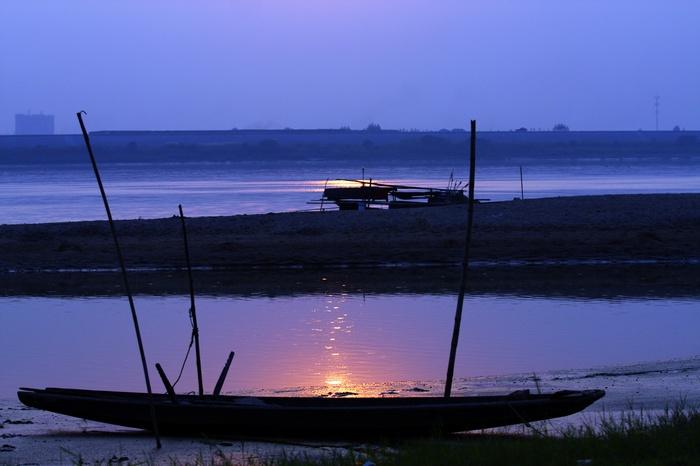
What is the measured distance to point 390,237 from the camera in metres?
26.4

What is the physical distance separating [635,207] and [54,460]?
73.9ft

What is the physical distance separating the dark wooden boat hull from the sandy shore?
13462 mm

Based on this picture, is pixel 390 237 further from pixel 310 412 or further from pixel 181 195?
pixel 181 195

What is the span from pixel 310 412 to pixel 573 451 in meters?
2.46

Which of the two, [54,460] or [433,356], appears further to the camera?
[433,356]

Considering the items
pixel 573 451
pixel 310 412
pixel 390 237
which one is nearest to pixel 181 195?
pixel 390 237

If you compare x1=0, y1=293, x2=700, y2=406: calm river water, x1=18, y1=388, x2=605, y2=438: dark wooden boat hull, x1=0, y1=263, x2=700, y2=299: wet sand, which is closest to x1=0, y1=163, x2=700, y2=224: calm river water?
x1=0, y1=263, x2=700, y2=299: wet sand

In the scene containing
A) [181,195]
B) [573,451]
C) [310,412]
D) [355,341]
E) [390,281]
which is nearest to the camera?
[573,451]

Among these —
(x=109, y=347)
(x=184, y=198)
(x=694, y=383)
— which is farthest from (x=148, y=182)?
(x=694, y=383)

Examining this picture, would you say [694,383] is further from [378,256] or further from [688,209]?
[688,209]

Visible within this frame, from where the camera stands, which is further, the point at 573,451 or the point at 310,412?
the point at 310,412

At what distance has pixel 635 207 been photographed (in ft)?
96.8

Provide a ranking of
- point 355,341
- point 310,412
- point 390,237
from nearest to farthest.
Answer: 1. point 310,412
2. point 355,341
3. point 390,237

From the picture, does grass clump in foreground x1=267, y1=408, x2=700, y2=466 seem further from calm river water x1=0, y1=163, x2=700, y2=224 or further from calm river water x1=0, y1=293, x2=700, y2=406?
calm river water x1=0, y1=163, x2=700, y2=224
